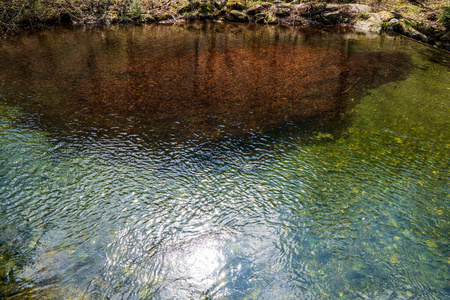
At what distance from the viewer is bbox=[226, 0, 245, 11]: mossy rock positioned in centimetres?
2861

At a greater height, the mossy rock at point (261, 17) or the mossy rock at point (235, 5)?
the mossy rock at point (235, 5)

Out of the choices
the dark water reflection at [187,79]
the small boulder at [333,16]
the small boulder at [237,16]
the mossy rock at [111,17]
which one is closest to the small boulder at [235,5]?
the small boulder at [237,16]

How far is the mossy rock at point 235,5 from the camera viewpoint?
2861cm

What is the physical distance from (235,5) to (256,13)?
216 centimetres

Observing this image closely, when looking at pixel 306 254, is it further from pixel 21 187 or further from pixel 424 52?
pixel 424 52

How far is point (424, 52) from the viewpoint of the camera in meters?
19.8

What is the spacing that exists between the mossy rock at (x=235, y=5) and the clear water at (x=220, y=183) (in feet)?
53.6

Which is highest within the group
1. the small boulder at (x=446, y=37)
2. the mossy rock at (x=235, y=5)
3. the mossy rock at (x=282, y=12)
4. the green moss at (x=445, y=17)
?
the mossy rock at (x=235, y=5)

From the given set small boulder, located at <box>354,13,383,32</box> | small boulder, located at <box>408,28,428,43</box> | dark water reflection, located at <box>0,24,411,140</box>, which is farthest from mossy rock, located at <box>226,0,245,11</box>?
small boulder, located at <box>408,28,428,43</box>

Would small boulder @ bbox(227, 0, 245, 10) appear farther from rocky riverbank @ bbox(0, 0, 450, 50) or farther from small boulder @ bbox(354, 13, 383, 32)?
small boulder @ bbox(354, 13, 383, 32)

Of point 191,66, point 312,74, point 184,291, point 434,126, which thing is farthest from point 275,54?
point 184,291

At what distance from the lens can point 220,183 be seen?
7770 millimetres

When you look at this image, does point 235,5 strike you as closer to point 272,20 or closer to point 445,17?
point 272,20

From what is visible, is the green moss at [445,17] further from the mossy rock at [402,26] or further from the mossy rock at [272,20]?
the mossy rock at [272,20]
